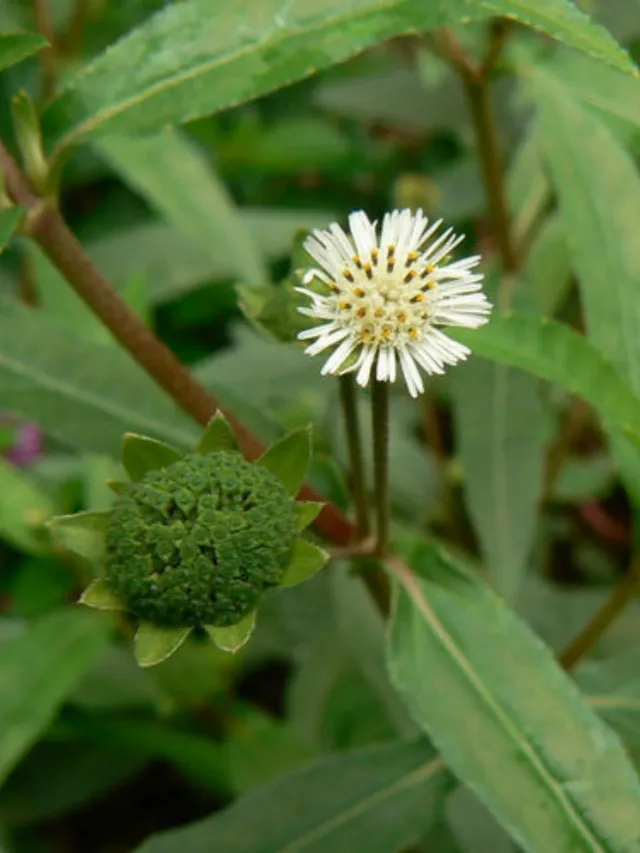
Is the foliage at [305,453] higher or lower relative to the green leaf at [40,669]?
higher

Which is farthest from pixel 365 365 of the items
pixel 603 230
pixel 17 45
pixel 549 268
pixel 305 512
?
pixel 549 268

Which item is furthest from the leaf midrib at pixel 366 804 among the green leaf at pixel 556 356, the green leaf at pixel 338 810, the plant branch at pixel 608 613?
the green leaf at pixel 556 356

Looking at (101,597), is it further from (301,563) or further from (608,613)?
(608,613)

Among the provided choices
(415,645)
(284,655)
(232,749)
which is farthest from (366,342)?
(284,655)

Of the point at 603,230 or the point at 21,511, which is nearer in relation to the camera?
the point at 603,230

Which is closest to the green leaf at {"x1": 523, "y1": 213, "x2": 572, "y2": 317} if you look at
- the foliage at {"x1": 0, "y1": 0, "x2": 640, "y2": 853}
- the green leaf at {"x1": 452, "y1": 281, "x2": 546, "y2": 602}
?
the foliage at {"x1": 0, "y1": 0, "x2": 640, "y2": 853}

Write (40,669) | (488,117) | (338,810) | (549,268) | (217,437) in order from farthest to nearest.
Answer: (549,268) < (488,117) < (40,669) < (338,810) < (217,437)

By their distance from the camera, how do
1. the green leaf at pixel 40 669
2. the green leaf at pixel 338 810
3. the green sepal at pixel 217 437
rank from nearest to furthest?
1. the green sepal at pixel 217 437
2. the green leaf at pixel 338 810
3. the green leaf at pixel 40 669

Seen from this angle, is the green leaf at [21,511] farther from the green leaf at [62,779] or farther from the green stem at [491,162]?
the green stem at [491,162]
